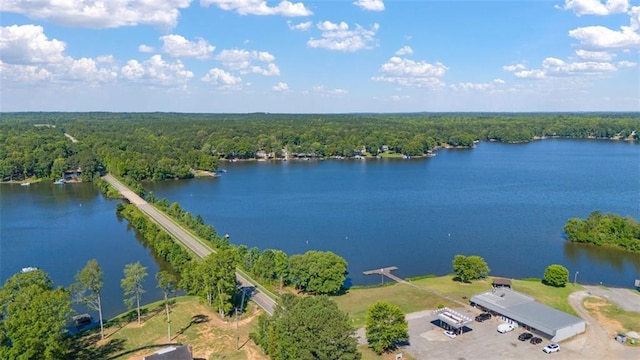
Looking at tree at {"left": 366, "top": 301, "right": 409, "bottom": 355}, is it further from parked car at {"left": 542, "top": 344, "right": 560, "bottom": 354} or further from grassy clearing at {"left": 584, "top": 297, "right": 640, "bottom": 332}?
grassy clearing at {"left": 584, "top": 297, "right": 640, "bottom": 332}

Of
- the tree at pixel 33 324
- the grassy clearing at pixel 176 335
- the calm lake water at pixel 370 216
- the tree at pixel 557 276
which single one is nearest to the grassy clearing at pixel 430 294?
the tree at pixel 557 276

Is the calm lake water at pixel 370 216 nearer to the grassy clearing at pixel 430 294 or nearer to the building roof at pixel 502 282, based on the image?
the grassy clearing at pixel 430 294

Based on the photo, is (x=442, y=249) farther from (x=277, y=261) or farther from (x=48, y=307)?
(x=48, y=307)

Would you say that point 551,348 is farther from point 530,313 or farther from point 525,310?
point 525,310

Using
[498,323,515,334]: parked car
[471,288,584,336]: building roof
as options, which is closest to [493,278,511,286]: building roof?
[471,288,584,336]: building roof

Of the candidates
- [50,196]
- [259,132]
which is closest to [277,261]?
[50,196]

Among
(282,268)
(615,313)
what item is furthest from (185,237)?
(615,313)
